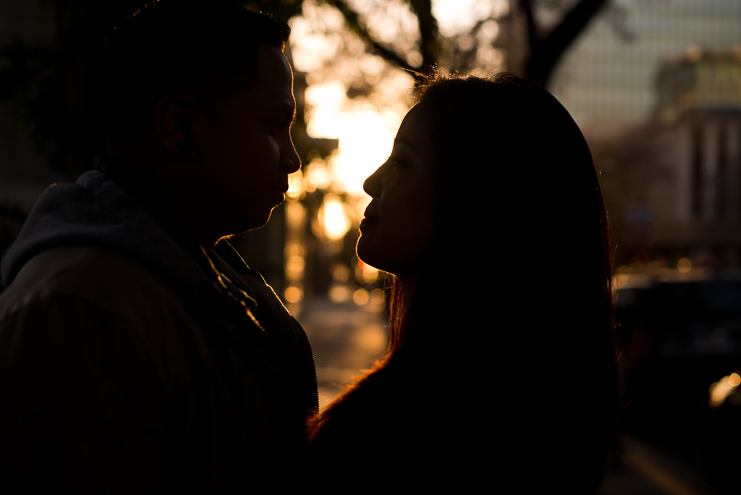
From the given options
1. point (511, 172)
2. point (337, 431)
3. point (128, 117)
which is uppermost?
point (128, 117)

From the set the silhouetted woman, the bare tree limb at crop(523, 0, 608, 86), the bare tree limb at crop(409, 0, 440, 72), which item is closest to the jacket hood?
the silhouetted woman

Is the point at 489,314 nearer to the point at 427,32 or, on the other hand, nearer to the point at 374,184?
the point at 374,184

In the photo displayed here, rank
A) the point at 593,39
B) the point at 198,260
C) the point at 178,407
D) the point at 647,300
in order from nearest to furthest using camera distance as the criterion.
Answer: the point at 178,407, the point at 198,260, the point at 647,300, the point at 593,39

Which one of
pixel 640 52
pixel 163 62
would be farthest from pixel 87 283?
pixel 640 52

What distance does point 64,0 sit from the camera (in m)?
3.29

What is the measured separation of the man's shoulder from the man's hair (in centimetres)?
37

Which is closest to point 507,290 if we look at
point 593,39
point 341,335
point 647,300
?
point 647,300

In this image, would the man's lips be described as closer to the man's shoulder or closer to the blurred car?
the man's shoulder

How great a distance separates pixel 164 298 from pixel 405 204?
0.83 meters

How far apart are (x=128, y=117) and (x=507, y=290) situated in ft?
3.56

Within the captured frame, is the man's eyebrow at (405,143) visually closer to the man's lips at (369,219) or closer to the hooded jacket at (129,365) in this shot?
the man's lips at (369,219)

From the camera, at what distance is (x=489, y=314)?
5.78 feet

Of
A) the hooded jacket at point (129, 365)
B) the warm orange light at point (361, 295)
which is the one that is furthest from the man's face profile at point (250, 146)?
the warm orange light at point (361, 295)

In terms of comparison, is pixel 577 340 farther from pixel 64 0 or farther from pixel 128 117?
pixel 64 0
